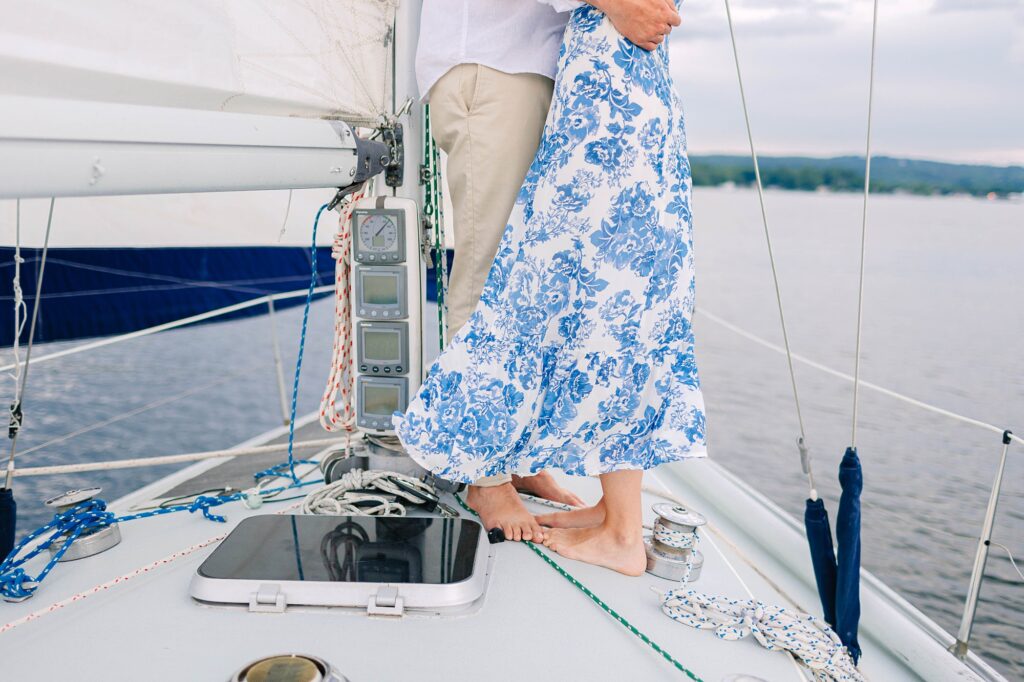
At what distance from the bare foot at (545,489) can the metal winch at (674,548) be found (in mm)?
273

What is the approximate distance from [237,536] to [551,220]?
711 mm

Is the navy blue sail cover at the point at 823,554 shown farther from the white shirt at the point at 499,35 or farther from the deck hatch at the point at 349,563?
the white shirt at the point at 499,35

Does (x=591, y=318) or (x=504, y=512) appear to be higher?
(x=591, y=318)

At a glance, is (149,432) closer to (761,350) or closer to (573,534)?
(573,534)

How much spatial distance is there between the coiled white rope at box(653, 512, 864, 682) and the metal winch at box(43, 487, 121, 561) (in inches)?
35.3

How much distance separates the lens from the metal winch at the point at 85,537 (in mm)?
1128

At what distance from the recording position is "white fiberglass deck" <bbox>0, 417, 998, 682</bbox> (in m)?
0.87

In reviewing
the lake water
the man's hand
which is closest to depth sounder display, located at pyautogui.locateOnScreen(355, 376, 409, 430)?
the man's hand

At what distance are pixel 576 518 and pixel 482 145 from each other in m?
0.70

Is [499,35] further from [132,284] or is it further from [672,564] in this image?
[132,284]

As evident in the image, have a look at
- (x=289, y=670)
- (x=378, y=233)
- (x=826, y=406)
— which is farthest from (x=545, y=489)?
(x=826, y=406)

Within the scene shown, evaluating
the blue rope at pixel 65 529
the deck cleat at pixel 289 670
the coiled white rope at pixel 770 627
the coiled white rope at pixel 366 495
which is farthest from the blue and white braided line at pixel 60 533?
the coiled white rope at pixel 770 627

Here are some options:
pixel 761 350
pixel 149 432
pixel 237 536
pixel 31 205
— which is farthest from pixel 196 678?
pixel 761 350

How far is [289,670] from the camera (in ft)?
2.57
